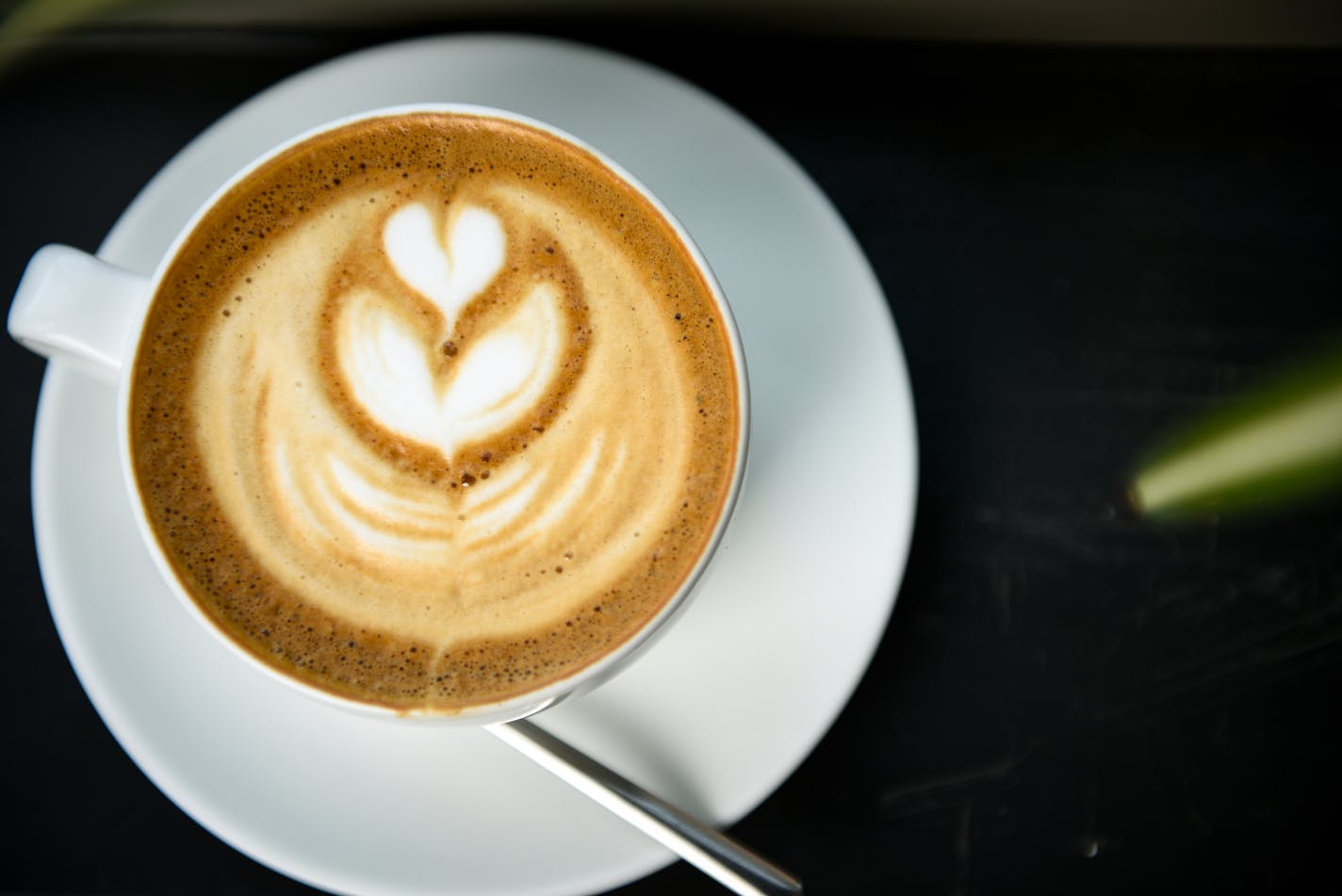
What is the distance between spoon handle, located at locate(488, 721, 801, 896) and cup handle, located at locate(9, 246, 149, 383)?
0.53 metres

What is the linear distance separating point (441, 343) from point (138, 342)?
0.28 m

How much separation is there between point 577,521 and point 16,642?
0.79 meters

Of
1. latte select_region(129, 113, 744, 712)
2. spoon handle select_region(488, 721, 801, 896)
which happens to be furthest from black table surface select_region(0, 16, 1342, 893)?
latte select_region(129, 113, 744, 712)

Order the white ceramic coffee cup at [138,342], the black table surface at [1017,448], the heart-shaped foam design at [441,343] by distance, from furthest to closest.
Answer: the black table surface at [1017,448]
the heart-shaped foam design at [441,343]
the white ceramic coffee cup at [138,342]

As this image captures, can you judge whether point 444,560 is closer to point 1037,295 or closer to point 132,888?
point 132,888

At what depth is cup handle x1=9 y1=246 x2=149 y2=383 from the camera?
1.01 meters

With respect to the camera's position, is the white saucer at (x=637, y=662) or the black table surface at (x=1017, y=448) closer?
the white saucer at (x=637, y=662)

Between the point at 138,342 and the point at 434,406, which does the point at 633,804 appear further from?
the point at 138,342

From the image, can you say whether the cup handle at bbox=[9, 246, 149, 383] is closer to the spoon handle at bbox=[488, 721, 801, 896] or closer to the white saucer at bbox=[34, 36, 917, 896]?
the white saucer at bbox=[34, 36, 917, 896]

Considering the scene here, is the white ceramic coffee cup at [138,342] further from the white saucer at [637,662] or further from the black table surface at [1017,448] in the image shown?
the black table surface at [1017,448]

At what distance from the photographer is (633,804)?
3.71ft

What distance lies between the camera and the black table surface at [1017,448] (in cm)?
139

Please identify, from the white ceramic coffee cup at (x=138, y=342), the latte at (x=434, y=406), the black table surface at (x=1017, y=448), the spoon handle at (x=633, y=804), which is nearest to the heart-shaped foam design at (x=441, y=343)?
the latte at (x=434, y=406)

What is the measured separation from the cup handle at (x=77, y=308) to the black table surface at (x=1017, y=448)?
1.45 ft
